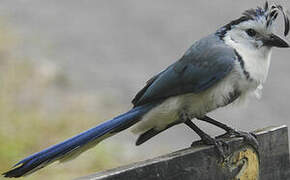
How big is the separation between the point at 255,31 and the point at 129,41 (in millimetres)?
4648

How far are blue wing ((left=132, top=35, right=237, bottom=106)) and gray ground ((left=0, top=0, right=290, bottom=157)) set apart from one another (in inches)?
79.9

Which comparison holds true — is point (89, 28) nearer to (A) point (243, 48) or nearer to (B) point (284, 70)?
(B) point (284, 70)

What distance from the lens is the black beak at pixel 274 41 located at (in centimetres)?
327

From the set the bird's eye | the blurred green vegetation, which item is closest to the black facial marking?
the bird's eye

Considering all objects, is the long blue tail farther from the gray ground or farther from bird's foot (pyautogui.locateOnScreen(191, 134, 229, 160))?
the gray ground

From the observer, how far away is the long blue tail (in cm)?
243

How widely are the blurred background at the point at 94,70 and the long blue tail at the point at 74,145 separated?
0.60 meters

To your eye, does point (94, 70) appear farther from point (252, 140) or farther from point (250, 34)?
point (252, 140)

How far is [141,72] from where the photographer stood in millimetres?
7039

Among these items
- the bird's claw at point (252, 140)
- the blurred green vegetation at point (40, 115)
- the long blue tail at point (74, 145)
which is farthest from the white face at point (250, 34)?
the blurred green vegetation at point (40, 115)

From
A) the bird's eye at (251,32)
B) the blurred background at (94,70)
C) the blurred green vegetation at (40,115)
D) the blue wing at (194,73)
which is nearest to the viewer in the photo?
the blue wing at (194,73)

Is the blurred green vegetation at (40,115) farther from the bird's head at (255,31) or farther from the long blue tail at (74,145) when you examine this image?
the bird's head at (255,31)

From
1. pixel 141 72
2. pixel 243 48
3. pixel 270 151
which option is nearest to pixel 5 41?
pixel 141 72

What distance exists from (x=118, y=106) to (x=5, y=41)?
1296 mm
